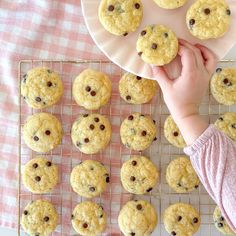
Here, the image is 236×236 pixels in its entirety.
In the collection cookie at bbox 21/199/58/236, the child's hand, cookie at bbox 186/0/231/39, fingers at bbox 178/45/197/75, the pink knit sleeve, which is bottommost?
cookie at bbox 21/199/58/236

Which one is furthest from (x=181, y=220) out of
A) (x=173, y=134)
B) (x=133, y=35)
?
(x=133, y=35)

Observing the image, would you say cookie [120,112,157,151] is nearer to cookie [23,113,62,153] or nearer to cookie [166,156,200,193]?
cookie [166,156,200,193]

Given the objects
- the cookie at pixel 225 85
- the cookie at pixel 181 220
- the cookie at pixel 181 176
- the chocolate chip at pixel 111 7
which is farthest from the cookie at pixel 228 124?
the chocolate chip at pixel 111 7

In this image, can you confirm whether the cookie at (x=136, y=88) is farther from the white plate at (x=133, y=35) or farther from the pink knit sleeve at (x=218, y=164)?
the pink knit sleeve at (x=218, y=164)

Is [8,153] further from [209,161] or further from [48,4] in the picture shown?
[209,161]

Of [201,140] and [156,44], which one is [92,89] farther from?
[201,140]

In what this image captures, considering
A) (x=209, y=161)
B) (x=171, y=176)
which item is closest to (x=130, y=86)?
(x=171, y=176)

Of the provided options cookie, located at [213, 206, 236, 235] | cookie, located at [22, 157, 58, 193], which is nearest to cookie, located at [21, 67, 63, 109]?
cookie, located at [22, 157, 58, 193]
